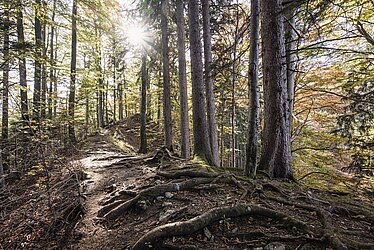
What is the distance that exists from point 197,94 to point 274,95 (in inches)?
107

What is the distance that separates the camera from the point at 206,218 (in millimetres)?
2885

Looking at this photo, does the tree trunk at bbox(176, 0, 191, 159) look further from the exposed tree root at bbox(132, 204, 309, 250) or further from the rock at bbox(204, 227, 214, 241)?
the rock at bbox(204, 227, 214, 241)

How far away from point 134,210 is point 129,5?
32.8ft

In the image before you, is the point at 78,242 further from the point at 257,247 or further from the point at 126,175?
the point at 257,247

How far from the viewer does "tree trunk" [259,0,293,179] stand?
4.47 m

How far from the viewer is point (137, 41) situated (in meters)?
11.0

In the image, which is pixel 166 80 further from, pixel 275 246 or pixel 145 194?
pixel 275 246

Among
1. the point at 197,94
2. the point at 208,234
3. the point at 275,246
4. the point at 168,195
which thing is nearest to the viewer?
the point at 275,246

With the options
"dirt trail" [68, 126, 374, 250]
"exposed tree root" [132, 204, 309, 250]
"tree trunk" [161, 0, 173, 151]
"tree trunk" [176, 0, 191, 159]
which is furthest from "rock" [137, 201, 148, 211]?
"tree trunk" [161, 0, 173, 151]

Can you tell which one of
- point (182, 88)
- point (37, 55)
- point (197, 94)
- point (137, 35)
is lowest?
point (197, 94)

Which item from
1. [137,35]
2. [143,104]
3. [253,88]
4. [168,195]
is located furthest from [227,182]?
[137,35]

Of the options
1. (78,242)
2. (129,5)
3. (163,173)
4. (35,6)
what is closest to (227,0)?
(129,5)

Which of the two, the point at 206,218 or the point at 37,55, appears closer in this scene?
the point at 206,218

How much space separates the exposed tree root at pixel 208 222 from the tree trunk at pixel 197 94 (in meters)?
3.42
